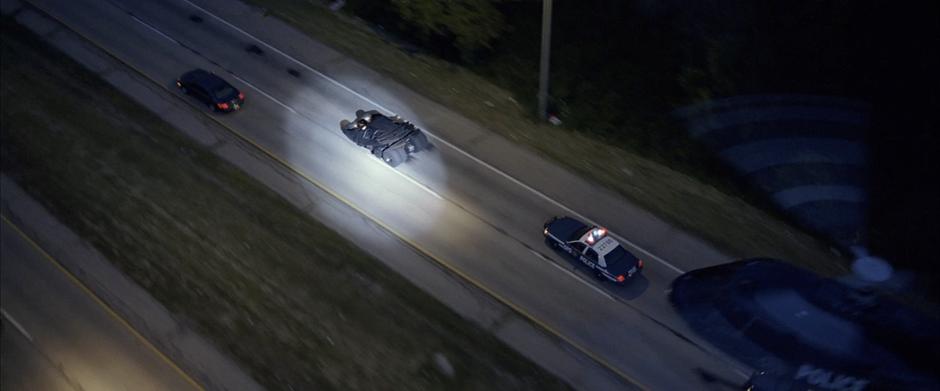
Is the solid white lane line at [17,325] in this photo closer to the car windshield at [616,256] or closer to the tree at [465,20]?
the car windshield at [616,256]

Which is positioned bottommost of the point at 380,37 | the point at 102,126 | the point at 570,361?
the point at 102,126

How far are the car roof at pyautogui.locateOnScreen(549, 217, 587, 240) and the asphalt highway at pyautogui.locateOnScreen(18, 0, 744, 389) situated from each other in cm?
87

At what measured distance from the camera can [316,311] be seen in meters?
21.8

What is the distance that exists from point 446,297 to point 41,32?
27.1 metres

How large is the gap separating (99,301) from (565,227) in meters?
15.8

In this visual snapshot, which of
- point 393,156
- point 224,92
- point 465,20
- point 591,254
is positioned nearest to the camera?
point 591,254

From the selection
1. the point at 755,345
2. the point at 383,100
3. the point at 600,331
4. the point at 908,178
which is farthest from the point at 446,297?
the point at 908,178

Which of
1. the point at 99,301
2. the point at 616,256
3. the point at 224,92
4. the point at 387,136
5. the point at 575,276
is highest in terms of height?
the point at 616,256

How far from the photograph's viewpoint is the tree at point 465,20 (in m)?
31.0

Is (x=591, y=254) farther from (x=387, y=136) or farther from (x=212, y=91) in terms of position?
(x=212, y=91)

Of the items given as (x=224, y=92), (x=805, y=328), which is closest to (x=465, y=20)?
(x=224, y=92)

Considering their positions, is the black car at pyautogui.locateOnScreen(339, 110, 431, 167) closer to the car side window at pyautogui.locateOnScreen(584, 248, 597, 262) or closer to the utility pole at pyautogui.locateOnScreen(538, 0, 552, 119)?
the utility pole at pyautogui.locateOnScreen(538, 0, 552, 119)

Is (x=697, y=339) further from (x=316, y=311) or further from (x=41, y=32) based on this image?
(x=41, y=32)

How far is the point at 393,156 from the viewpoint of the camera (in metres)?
26.9
